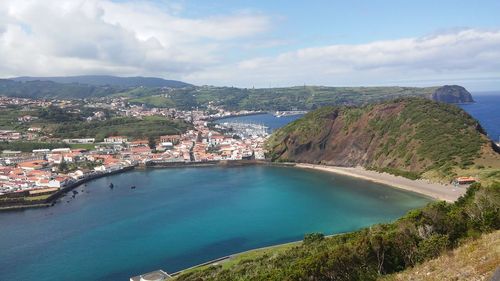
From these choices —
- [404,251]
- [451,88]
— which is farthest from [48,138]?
[451,88]

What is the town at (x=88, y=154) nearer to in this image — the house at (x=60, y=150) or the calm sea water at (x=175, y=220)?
the house at (x=60, y=150)

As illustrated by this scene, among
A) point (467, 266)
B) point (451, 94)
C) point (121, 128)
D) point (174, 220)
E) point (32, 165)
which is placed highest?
point (467, 266)

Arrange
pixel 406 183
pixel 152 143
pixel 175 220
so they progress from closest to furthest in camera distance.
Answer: pixel 175 220 → pixel 406 183 → pixel 152 143

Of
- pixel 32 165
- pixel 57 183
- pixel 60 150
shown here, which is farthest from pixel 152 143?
pixel 57 183

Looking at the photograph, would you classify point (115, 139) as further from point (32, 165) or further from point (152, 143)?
point (32, 165)

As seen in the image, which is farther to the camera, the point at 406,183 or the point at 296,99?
the point at 296,99

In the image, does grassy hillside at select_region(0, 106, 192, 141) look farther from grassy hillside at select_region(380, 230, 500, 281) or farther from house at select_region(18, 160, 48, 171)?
grassy hillside at select_region(380, 230, 500, 281)

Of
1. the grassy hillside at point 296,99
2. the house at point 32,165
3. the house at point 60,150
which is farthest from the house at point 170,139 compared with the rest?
the grassy hillside at point 296,99

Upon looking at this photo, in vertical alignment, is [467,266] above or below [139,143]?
above
